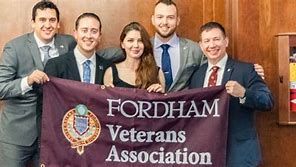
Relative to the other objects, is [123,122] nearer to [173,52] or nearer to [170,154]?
[170,154]

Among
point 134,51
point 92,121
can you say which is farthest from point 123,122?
point 134,51

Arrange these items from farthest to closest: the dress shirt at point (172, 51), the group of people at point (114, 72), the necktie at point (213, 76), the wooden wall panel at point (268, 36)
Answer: the wooden wall panel at point (268, 36) < the dress shirt at point (172, 51) < the necktie at point (213, 76) < the group of people at point (114, 72)

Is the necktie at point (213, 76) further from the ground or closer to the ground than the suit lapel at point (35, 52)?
closer to the ground

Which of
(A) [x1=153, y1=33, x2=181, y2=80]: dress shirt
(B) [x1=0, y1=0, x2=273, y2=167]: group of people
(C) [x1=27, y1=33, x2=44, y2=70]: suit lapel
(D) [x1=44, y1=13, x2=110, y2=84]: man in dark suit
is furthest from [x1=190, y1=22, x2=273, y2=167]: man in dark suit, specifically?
(C) [x1=27, y1=33, x2=44, y2=70]: suit lapel

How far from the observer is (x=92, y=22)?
300cm

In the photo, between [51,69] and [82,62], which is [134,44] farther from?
[51,69]

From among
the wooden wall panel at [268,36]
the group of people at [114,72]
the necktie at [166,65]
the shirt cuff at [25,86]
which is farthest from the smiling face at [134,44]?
the wooden wall panel at [268,36]

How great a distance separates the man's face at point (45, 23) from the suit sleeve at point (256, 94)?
47.2 inches

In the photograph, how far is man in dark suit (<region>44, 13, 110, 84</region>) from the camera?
2959mm

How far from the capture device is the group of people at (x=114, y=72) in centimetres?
289

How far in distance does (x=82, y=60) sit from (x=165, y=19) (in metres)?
0.59

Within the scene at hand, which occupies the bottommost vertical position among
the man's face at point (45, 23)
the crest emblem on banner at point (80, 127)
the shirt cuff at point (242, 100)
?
the crest emblem on banner at point (80, 127)

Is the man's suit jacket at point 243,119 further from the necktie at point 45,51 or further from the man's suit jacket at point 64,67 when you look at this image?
the necktie at point 45,51

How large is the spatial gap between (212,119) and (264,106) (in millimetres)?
299
